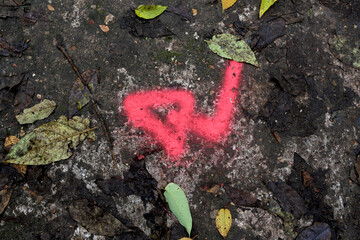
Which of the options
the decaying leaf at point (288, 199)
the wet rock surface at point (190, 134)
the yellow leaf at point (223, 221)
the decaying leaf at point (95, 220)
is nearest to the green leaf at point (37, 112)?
the wet rock surface at point (190, 134)

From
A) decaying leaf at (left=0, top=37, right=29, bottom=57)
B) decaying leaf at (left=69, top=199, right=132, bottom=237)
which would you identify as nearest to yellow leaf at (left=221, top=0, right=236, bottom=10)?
decaying leaf at (left=0, top=37, right=29, bottom=57)

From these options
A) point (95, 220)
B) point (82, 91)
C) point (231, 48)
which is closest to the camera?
point (95, 220)

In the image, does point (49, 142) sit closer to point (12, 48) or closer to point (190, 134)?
point (12, 48)

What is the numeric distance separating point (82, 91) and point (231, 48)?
3.75ft

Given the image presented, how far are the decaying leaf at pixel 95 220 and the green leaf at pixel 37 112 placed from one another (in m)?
0.65

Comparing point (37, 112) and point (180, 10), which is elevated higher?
point (180, 10)

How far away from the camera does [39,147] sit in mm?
1841

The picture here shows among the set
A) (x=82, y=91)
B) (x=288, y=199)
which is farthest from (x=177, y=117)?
(x=288, y=199)

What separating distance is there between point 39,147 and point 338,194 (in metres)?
2.10

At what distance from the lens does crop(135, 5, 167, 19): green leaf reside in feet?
6.78

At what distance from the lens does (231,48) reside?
6.79 feet

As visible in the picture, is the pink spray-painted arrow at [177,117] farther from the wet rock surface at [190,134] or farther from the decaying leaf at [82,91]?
the decaying leaf at [82,91]

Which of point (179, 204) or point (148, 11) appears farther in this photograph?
point (148, 11)

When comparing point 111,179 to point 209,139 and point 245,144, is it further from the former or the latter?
point 245,144
